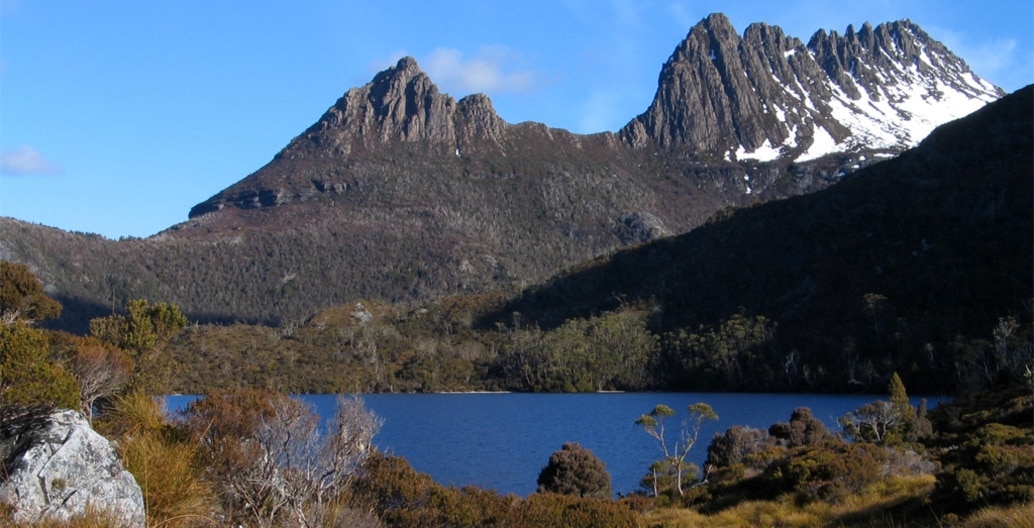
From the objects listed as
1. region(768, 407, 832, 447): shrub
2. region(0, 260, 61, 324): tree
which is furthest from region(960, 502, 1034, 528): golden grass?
region(768, 407, 832, 447): shrub

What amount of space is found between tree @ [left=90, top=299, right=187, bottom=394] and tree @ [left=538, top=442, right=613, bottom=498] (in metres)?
12.6

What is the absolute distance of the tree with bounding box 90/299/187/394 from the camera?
86.9 feet

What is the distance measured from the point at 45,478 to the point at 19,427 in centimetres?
89

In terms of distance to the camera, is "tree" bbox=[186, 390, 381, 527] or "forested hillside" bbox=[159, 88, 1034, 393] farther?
"forested hillside" bbox=[159, 88, 1034, 393]

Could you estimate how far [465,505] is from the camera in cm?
1552

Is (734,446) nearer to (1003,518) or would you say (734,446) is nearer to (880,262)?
(1003,518)

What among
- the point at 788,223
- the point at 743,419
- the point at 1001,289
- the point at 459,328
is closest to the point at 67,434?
the point at 743,419

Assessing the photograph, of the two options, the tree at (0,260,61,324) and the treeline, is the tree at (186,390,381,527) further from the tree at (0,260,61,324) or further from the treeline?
the treeline

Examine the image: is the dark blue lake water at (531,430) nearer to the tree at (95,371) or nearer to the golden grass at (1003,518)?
the tree at (95,371)

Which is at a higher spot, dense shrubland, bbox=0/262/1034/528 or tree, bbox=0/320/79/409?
tree, bbox=0/320/79/409

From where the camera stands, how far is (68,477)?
7.73 m

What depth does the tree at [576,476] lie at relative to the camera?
2812 centimetres

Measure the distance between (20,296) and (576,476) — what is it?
17428 millimetres

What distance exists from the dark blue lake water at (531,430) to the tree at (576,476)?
2153 millimetres
